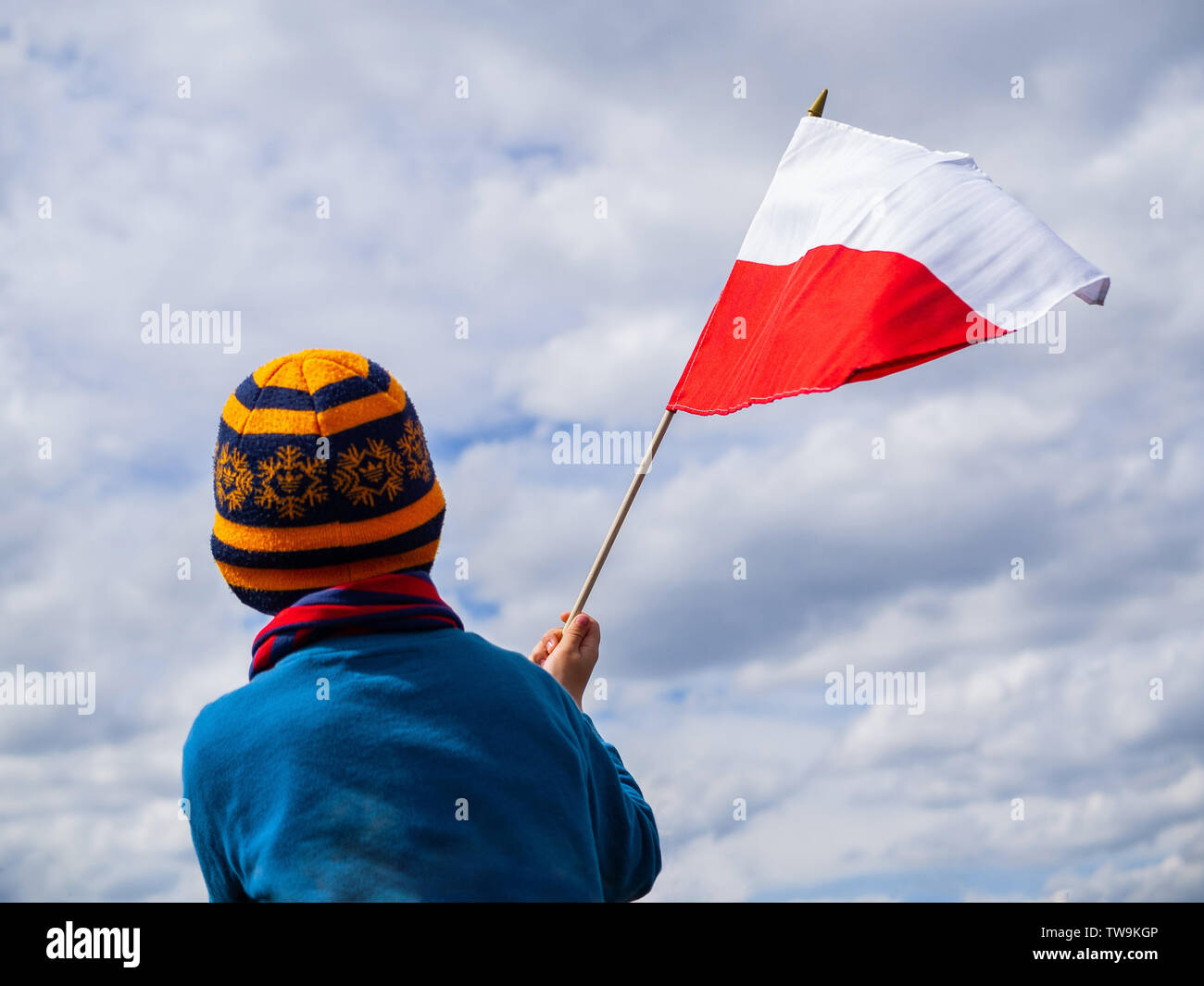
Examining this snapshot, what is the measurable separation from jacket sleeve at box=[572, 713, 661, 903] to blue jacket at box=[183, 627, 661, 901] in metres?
0.17

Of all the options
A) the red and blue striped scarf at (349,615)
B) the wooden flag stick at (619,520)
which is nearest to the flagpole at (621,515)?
the wooden flag stick at (619,520)

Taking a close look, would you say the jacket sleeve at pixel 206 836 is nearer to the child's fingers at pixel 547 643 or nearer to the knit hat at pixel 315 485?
the knit hat at pixel 315 485

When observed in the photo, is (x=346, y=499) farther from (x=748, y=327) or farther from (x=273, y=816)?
(x=748, y=327)

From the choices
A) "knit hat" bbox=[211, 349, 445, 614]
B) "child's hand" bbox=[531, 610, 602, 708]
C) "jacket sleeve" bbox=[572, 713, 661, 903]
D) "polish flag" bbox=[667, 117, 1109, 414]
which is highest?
"polish flag" bbox=[667, 117, 1109, 414]

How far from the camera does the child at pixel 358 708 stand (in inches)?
111

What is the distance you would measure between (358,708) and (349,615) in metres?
0.24

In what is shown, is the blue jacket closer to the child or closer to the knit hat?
the child

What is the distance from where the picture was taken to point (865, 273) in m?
6.39

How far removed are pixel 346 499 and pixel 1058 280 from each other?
437 centimetres

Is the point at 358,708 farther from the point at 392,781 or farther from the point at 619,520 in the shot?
the point at 619,520

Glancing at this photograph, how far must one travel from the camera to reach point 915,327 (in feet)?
20.2

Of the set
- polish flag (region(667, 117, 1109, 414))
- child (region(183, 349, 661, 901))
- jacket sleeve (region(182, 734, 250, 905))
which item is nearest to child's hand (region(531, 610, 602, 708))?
child (region(183, 349, 661, 901))

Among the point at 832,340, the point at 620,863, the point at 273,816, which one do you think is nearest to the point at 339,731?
the point at 273,816

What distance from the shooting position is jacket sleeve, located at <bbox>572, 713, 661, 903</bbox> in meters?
3.24
